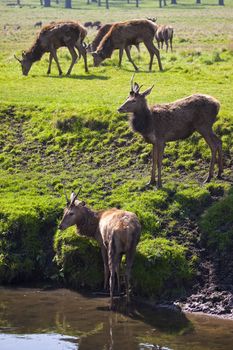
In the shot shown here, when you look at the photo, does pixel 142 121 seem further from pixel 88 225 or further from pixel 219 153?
pixel 88 225

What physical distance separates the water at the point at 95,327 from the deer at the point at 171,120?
11.8 ft

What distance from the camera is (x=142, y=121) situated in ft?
53.5

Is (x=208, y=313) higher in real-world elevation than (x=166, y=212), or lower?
lower

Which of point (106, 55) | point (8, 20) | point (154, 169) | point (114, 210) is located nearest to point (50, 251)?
point (114, 210)

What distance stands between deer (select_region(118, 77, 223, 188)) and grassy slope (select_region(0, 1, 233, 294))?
85 centimetres

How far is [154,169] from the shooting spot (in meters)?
16.5

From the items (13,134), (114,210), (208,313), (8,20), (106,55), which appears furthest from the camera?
(8,20)

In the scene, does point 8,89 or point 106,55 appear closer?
point 8,89

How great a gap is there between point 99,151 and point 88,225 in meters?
3.90

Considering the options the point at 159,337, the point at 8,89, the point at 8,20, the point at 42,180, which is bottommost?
the point at 159,337

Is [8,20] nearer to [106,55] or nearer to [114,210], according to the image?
[106,55]

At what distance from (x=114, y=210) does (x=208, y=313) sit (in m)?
2.54

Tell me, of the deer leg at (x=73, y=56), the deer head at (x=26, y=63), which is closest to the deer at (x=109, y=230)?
the deer leg at (x=73, y=56)

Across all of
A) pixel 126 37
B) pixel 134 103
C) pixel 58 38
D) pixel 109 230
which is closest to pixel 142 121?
pixel 134 103
